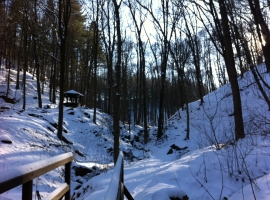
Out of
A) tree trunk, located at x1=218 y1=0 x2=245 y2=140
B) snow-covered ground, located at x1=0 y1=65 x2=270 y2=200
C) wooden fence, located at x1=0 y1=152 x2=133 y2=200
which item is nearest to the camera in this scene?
wooden fence, located at x1=0 y1=152 x2=133 y2=200

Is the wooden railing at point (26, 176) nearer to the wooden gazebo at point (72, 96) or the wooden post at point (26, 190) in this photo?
the wooden post at point (26, 190)

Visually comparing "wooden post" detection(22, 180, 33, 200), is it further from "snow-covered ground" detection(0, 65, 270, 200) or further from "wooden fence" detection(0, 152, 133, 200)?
"snow-covered ground" detection(0, 65, 270, 200)

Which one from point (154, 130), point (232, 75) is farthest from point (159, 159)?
point (154, 130)

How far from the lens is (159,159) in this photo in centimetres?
1245

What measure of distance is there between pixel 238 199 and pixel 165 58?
1740 centimetres

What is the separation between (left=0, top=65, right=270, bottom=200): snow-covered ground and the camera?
184 inches

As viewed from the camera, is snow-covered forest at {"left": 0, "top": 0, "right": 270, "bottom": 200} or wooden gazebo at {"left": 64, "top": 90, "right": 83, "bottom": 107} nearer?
snow-covered forest at {"left": 0, "top": 0, "right": 270, "bottom": 200}

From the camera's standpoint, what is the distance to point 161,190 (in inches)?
160

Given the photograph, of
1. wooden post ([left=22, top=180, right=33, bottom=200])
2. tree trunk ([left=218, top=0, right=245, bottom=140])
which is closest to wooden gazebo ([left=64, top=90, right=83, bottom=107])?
tree trunk ([left=218, top=0, right=245, bottom=140])

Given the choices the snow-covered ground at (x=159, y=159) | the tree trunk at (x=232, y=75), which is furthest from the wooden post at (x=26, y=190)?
the tree trunk at (x=232, y=75)

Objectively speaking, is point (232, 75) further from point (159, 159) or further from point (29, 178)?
point (29, 178)

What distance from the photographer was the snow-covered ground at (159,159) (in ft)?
15.3

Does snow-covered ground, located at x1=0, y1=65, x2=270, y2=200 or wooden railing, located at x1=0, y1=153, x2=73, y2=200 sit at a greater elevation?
wooden railing, located at x1=0, y1=153, x2=73, y2=200

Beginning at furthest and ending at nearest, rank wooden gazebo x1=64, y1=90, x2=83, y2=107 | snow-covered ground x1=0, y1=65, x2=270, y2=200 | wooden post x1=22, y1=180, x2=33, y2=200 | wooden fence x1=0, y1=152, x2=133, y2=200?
wooden gazebo x1=64, y1=90, x2=83, y2=107 → snow-covered ground x1=0, y1=65, x2=270, y2=200 → wooden post x1=22, y1=180, x2=33, y2=200 → wooden fence x1=0, y1=152, x2=133, y2=200
